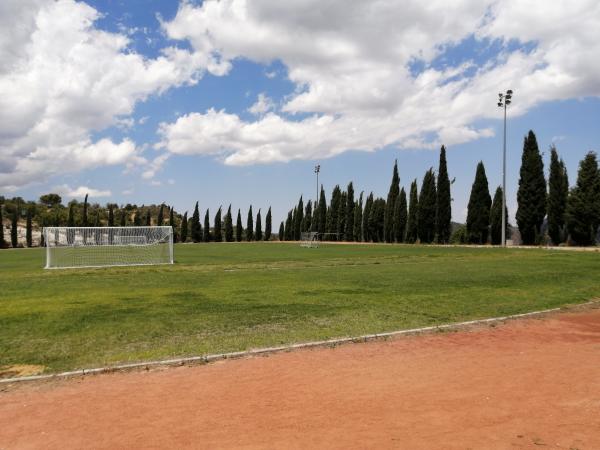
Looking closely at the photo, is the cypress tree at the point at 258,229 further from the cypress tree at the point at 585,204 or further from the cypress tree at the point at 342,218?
the cypress tree at the point at 585,204

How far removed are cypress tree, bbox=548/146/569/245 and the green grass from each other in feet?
94.5

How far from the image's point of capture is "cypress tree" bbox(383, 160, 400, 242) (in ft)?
240

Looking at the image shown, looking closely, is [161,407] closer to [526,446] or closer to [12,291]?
[526,446]

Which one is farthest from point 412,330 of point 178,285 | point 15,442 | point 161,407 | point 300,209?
point 300,209

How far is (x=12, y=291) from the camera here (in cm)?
1680

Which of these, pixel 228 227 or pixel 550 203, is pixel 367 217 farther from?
pixel 550 203

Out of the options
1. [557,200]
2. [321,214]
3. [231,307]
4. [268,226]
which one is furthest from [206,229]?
[231,307]

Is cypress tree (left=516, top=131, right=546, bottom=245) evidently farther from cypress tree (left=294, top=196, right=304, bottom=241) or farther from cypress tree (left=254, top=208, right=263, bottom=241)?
cypress tree (left=254, top=208, right=263, bottom=241)

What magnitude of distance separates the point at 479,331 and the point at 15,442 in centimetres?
854

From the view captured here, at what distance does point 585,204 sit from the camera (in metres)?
42.6

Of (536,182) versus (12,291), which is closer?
(12,291)

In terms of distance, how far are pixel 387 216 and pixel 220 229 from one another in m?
40.6

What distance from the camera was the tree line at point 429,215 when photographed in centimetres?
4434

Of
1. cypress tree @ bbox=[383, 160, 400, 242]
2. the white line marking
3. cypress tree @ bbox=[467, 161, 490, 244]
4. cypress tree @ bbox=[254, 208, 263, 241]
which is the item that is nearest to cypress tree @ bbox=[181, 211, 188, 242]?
cypress tree @ bbox=[254, 208, 263, 241]
